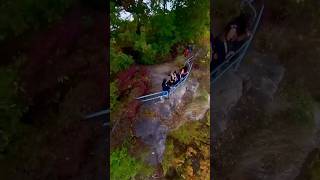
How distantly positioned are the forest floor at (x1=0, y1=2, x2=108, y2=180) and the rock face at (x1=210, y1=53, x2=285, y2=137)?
592mm

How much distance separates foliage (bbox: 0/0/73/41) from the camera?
8.26 ft

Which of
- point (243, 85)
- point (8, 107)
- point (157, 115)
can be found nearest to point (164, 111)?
point (157, 115)

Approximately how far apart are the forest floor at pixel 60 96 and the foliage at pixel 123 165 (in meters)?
0.06

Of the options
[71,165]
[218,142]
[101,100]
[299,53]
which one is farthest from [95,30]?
[299,53]

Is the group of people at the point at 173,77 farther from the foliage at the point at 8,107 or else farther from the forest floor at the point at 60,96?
the foliage at the point at 8,107

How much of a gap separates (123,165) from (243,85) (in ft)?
2.49

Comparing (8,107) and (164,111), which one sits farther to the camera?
(164,111)

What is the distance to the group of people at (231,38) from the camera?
277 centimetres

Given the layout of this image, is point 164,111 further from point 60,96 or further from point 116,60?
point 60,96

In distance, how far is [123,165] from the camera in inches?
105

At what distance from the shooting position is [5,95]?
254 centimetres

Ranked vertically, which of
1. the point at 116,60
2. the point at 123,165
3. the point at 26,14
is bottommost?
the point at 123,165

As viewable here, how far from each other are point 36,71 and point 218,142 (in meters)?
1.01

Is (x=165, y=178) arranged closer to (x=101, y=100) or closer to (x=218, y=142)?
(x=218, y=142)
